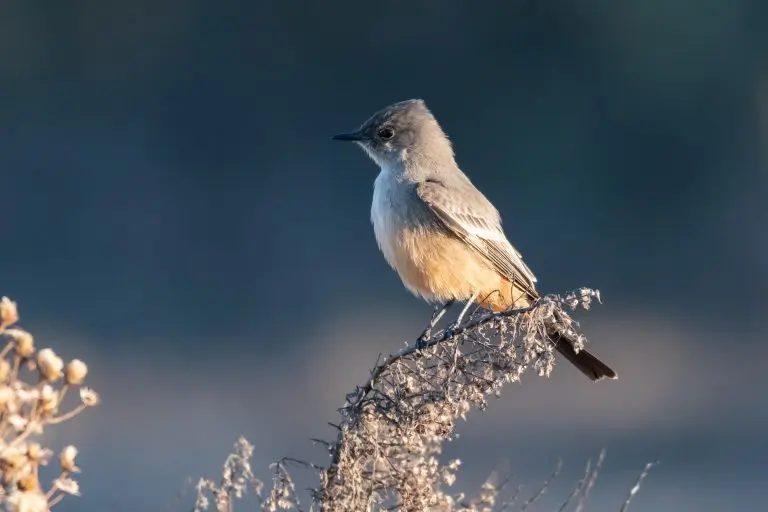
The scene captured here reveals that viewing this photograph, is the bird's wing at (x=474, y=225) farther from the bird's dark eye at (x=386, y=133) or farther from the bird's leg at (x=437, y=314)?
the bird's dark eye at (x=386, y=133)

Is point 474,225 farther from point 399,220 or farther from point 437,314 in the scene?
point 437,314

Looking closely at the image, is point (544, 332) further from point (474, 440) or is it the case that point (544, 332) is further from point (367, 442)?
point (474, 440)

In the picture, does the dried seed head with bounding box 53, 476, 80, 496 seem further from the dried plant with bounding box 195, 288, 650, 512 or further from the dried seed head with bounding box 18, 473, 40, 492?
the dried plant with bounding box 195, 288, 650, 512

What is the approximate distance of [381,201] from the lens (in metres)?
4.18

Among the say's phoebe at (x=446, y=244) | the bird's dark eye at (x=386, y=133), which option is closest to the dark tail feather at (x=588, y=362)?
the say's phoebe at (x=446, y=244)

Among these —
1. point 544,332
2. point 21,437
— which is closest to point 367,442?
point 544,332

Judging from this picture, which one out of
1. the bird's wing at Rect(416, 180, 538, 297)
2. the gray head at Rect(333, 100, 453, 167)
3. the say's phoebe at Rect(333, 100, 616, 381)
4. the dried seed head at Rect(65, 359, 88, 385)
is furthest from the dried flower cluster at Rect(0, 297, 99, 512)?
Result: the gray head at Rect(333, 100, 453, 167)

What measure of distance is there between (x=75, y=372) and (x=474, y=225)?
2.63m

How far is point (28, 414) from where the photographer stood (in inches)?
65.1

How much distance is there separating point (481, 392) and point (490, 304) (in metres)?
1.44

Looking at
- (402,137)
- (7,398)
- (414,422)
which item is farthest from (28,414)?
(402,137)

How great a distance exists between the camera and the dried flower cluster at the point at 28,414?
1.53 metres

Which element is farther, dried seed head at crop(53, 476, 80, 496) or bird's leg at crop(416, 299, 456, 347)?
bird's leg at crop(416, 299, 456, 347)

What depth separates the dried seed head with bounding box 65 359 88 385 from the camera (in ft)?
5.35
